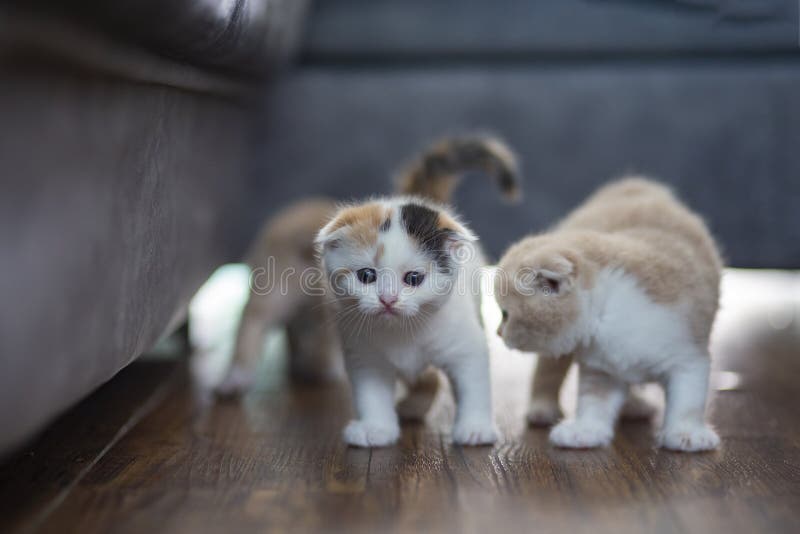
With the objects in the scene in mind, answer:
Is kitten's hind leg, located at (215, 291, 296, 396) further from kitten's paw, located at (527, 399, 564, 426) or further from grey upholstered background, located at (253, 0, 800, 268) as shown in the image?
kitten's paw, located at (527, 399, 564, 426)

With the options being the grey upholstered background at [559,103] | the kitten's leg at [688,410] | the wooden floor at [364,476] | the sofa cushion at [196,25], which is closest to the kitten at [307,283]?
the wooden floor at [364,476]

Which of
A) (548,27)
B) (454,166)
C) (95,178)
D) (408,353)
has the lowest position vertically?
(408,353)

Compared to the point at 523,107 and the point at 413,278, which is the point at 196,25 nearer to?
the point at 413,278

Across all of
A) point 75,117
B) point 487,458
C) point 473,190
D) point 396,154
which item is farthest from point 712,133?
point 75,117

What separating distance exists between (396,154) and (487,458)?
108 cm

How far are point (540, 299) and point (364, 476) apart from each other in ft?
1.29

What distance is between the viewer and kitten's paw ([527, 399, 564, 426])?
5.38 feet

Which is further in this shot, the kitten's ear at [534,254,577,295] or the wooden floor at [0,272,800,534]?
the kitten's ear at [534,254,577,295]

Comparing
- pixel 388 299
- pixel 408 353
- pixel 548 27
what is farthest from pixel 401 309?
pixel 548 27

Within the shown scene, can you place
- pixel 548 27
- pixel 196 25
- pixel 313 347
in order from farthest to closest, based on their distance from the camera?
pixel 548 27 < pixel 313 347 < pixel 196 25

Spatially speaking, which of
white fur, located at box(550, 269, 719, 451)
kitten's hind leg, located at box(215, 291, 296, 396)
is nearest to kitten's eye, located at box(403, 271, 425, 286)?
white fur, located at box(550, 269, 719, 451)

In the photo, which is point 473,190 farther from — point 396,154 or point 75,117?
point 75,117

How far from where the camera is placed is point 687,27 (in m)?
2.21

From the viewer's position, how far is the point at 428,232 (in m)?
1.42
